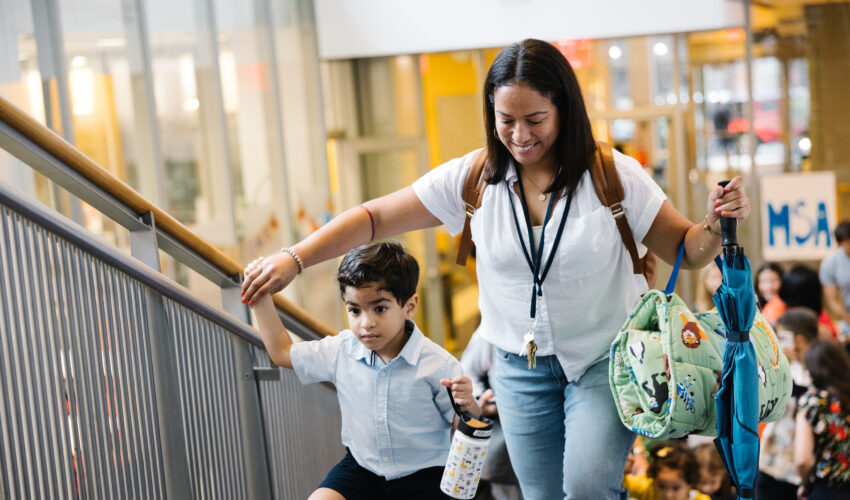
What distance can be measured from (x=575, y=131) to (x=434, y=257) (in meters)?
7.43

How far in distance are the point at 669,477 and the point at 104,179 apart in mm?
2984

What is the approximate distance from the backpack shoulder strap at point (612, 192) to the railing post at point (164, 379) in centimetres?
112

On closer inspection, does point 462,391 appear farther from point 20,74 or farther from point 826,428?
point 20,74

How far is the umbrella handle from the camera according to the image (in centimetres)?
208

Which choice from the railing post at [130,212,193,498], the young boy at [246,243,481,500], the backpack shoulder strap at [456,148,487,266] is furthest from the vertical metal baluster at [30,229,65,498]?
the backpack shoulder strap at [456,148,487,266]

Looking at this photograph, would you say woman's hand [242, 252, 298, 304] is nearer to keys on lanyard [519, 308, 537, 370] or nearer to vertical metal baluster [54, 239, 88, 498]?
vertical metal baluster [54, 239, 88, 498]

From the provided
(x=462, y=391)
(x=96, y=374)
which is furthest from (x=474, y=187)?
(x=96, y=374)

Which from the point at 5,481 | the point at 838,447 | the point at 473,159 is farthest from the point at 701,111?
the point at 5,481

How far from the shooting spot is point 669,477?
4.12 metres

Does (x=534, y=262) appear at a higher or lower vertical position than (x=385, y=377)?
higher

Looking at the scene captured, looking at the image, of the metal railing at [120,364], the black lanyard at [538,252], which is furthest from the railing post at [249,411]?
the black lanyard at [538,252]

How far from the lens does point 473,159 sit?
2.45 metres

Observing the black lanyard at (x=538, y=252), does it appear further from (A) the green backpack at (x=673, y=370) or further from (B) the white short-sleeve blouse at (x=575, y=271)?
(A) the green backpack at (x=673, y=370)

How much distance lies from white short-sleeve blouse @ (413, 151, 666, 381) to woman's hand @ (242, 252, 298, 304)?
0.51 m
